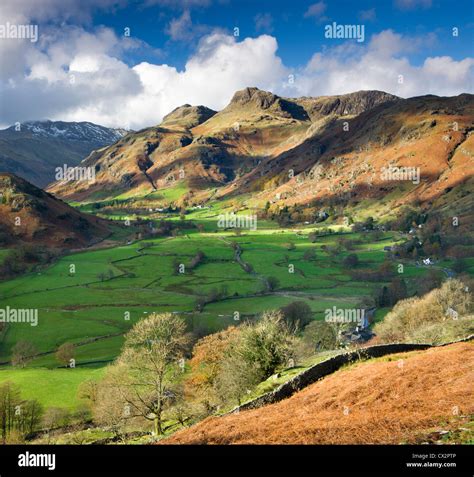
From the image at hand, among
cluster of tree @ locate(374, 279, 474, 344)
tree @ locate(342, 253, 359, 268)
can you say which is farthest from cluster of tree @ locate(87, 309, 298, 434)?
tree @ locate(342, 253, 359, 268)

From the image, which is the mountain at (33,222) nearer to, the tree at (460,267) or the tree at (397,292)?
the tree at (397,292)

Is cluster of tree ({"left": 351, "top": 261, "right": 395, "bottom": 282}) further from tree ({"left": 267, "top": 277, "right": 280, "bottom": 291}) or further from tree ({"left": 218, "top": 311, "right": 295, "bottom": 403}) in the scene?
tree ({"left": 218, "top": 311, "right": 295, "bottom": 403})

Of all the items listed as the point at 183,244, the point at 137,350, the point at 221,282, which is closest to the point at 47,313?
the point at 221,282

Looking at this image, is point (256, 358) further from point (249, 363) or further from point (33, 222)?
point (33, 222)

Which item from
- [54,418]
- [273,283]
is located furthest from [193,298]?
[54,418]

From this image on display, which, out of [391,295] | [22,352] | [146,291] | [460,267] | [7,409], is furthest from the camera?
[460,267]
